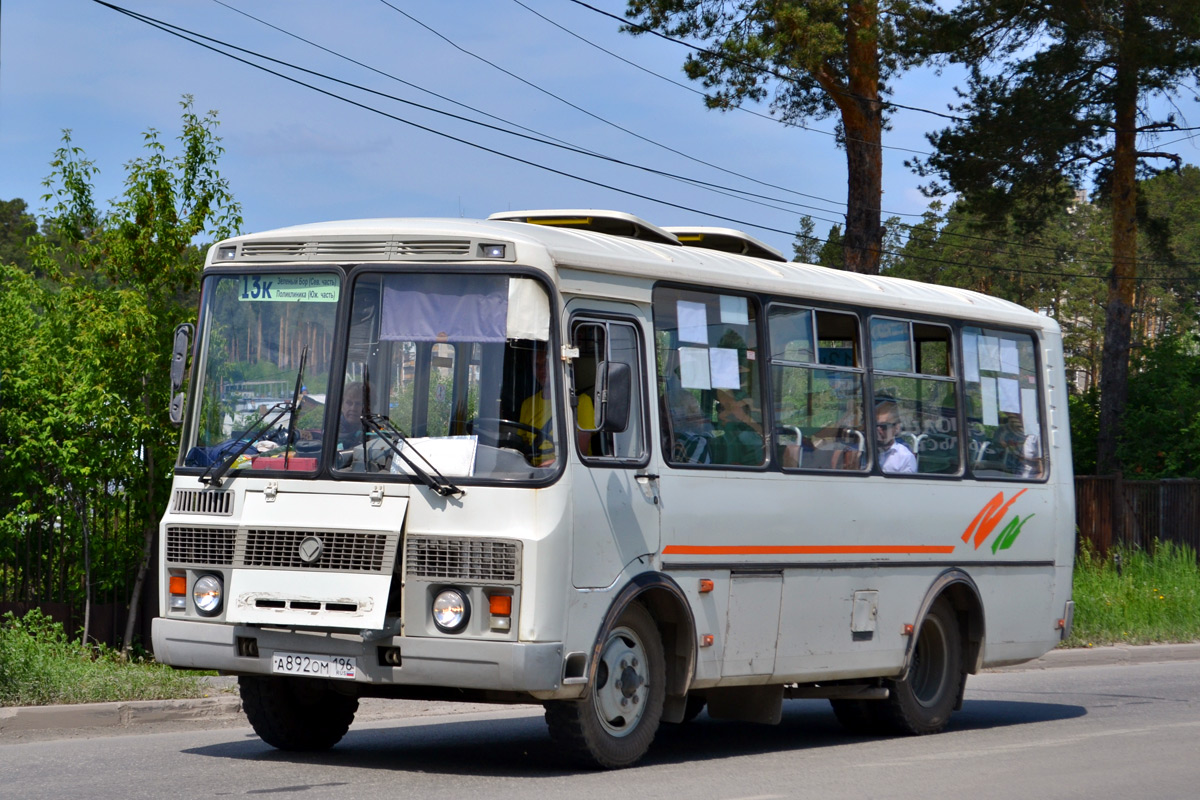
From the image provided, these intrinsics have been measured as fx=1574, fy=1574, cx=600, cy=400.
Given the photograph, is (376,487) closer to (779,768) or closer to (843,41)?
(779,768)

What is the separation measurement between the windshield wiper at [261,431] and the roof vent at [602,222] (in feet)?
6.46

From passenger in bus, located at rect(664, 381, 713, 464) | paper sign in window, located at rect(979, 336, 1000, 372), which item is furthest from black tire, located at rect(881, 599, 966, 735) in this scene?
passenger in bus, located at rect(664, 381, 713, 464)

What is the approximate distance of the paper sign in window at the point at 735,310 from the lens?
9.60 meters

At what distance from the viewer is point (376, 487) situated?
26.6ft

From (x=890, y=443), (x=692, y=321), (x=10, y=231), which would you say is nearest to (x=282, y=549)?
(x=692, y=321)

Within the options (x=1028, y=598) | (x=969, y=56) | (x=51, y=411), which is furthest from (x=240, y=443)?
(x=969, y=56)

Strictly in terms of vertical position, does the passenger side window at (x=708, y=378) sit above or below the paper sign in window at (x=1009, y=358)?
below

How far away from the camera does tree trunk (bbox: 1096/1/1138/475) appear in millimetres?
28750

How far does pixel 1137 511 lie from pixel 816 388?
56.4 feet

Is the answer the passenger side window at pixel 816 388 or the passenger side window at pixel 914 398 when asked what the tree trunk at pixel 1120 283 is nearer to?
the passenger side window at pixel 914 398

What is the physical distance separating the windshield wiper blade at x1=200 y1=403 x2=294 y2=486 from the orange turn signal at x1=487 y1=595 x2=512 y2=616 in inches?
63.0

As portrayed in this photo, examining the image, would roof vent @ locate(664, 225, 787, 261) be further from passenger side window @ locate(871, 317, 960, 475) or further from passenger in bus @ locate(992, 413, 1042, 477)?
passenger in bus @ locate(992, 413, 1042, 477)

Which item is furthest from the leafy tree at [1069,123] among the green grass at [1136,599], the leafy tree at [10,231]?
the leafy tree at [10,231]

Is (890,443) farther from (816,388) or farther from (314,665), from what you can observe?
(314,665)
